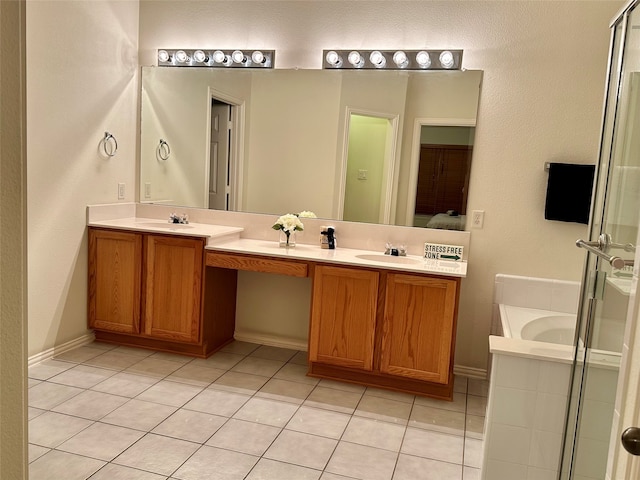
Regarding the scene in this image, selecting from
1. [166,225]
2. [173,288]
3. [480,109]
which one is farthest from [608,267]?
[166,225]

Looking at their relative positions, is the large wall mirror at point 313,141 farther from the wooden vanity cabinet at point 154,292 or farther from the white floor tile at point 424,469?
the white floor tile at point 424,469

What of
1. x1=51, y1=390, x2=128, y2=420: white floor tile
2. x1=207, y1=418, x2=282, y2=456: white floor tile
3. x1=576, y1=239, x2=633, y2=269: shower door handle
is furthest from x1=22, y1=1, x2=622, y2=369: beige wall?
x1=576, y1=239, x2=633, y2=269: shower door handle

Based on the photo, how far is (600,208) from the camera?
1822mm

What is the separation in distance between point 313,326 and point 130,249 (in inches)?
55.8

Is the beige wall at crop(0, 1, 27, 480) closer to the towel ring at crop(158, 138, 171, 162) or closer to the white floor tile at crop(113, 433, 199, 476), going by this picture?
the white floor tile at crop(113, 433, 199, 476)

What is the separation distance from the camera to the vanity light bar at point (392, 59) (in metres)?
3.50

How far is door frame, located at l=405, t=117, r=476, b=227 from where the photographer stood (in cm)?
355

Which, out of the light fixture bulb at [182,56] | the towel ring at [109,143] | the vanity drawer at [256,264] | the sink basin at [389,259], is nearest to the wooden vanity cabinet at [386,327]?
the vanity drawer at [256,264]

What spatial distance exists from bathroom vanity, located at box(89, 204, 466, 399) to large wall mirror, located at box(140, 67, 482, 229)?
1.14 feet

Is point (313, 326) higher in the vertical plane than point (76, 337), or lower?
higher

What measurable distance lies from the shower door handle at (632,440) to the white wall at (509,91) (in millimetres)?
2718

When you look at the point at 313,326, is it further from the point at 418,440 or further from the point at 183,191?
the point at 183,191

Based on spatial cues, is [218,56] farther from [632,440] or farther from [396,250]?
[632,440]

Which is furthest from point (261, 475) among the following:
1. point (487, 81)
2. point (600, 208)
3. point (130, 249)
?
point (487, 81)
